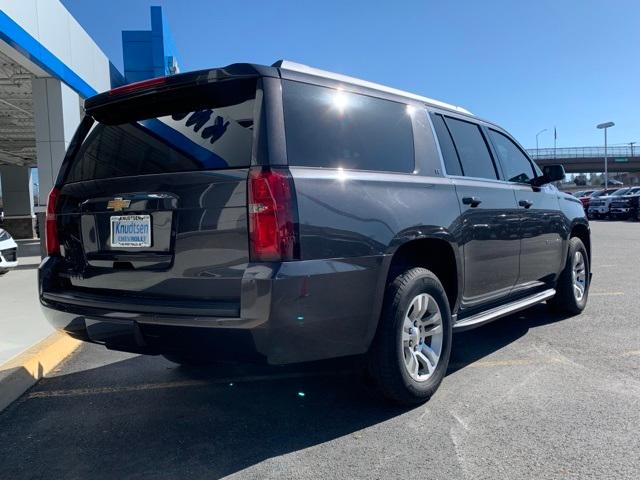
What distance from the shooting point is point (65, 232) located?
3.41 meters

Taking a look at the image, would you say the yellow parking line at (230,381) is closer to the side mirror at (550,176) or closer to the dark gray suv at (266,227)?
the dark gray suv at (266,227)

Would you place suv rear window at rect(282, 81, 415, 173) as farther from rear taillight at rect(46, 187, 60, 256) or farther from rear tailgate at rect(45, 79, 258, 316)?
rear taillight at rect(46, 187, 60, 256)

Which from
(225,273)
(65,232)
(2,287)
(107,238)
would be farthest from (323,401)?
(2,287)

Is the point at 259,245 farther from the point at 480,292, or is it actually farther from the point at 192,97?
the point at 480,292

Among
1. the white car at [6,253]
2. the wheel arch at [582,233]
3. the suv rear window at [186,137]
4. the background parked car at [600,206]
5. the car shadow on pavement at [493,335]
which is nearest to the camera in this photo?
the suv rear window at [186,137]

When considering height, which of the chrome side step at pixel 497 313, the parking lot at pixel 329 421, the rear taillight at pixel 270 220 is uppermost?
the rear taillight at pixel 270 220

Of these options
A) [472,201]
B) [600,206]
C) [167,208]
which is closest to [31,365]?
[167,208]

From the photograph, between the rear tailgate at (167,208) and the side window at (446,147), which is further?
the side window at (446,147)

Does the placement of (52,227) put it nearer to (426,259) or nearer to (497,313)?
(426,259)

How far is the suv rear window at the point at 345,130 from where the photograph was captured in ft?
9.36

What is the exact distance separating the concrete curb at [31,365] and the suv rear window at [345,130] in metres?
2.65

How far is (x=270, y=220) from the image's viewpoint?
259cm

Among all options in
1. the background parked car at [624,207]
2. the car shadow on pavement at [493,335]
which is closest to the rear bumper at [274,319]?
the car shadow on pavement at [493,335]

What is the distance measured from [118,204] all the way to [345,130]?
1.38 m
